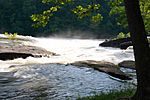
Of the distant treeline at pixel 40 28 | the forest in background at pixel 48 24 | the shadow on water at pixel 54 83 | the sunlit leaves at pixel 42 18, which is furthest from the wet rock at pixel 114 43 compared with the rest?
the sunlit leaves at pixel 42 18

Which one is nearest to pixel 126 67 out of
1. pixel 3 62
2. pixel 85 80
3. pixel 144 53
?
pixel 85 80

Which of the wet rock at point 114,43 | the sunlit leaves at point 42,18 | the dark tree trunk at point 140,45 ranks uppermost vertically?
the sunlit leaves at point 42,18

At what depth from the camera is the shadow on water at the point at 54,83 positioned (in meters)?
18.7

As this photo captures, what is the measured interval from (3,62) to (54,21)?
82.5m

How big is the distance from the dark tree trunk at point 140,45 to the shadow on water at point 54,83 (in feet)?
22.9

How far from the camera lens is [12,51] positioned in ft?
117

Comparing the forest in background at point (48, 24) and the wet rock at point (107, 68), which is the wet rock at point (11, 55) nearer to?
the wet rock at point (107, 68)

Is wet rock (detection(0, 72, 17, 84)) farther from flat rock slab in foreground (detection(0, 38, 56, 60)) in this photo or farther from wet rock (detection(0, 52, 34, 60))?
flat rock slab in foreground (detection(0, 38, 56, 60))

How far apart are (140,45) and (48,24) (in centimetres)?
10131

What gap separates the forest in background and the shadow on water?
67821 millimetres

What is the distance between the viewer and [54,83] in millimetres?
22250

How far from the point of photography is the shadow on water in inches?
738

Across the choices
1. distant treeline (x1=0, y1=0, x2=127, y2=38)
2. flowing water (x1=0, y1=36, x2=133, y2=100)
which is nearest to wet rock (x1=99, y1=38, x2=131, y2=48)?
flowing water (x1=0, y1=36, x2=133, y2=100)

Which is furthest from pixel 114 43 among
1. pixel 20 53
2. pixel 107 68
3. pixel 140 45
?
pixel 140 45
